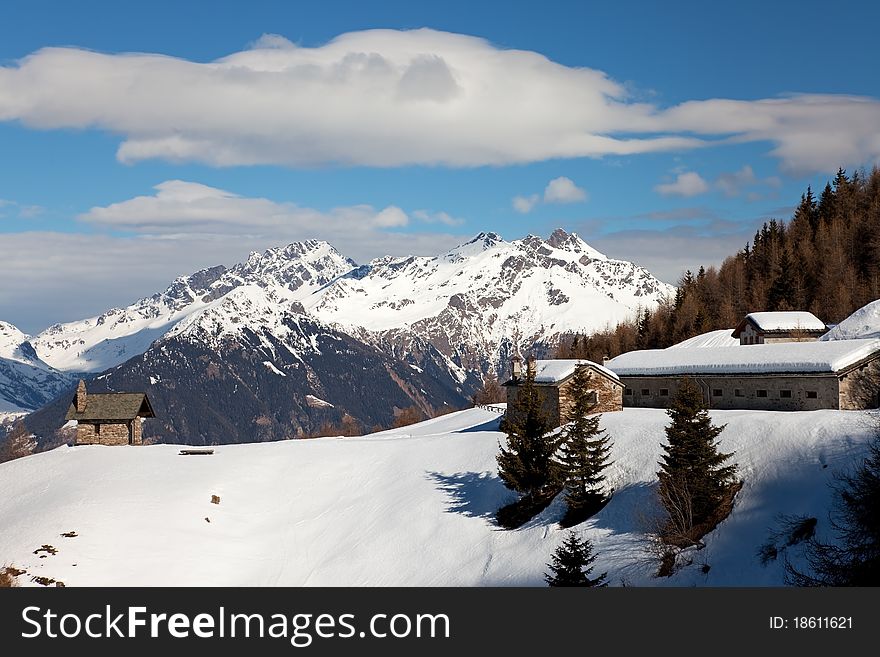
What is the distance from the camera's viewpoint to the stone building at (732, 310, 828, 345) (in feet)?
315

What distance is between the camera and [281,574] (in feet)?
193

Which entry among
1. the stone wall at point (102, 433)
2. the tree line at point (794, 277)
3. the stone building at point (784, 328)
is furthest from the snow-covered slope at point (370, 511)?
the tree line at point (794, 277)

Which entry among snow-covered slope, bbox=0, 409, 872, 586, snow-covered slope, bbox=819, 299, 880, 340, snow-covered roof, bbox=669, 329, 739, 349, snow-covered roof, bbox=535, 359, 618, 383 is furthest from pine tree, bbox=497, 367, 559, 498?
snow-covered roof, bbox=669, 329, 739, 349

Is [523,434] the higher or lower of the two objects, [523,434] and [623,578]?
the higher

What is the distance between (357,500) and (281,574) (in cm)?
1154

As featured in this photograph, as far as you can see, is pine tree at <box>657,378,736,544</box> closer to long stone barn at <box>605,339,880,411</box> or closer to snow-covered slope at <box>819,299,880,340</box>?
long stone barn at <box>605,339,880,411</box>

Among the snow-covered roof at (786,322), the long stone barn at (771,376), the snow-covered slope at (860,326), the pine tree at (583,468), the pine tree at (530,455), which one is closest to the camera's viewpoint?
the pine tree at (583,468)

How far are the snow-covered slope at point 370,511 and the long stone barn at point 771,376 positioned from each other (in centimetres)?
410

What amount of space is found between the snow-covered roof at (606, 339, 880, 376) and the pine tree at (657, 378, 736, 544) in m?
16.8

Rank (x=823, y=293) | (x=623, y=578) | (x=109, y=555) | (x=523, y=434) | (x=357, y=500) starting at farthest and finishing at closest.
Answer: (x=823, y=293), (x=357, y=500), (x=523, y=434), (x=109, y=555), (x=623, y=578)

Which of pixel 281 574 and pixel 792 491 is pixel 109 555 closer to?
pixel 281 574

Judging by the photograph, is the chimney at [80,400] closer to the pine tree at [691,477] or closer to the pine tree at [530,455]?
the pine tree at [530,455]

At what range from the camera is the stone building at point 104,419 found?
85938 mm
